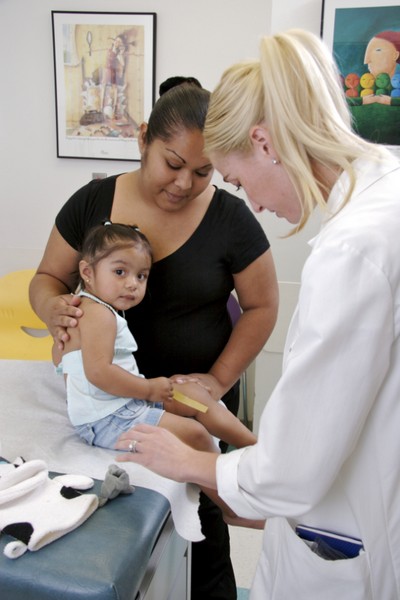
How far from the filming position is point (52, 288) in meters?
1.61

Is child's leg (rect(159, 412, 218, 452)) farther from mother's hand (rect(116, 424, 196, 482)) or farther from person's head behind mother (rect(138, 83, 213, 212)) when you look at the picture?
person's head behind mother (rect(138, 83, 213, 212))

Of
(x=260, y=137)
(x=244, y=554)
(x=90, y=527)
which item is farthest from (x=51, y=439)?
(x=244, y=554)

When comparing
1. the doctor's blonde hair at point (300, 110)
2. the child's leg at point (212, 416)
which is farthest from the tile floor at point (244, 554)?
the doctor's blonde hair at point (300, 110)

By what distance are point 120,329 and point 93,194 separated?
398 mm

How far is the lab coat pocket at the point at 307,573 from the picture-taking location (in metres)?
0.90

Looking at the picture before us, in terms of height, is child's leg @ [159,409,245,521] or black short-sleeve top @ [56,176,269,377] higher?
black short-sleeve top @ [56,176,269,377]

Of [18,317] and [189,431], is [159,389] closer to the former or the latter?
[189,431]

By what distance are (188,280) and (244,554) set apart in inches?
47.8

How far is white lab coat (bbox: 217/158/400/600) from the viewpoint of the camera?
75 centimetres

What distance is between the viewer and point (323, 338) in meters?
0.76

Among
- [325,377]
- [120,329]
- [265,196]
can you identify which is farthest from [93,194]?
[325,377]

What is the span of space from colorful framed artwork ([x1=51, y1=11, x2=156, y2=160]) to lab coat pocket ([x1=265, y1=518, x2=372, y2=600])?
227cm

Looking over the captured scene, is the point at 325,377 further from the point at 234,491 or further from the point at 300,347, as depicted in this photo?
the point at 234,491

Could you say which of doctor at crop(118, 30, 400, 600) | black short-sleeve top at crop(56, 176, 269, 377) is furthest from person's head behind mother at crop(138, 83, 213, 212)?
doctor at crop(118, 30, 400, 600)
